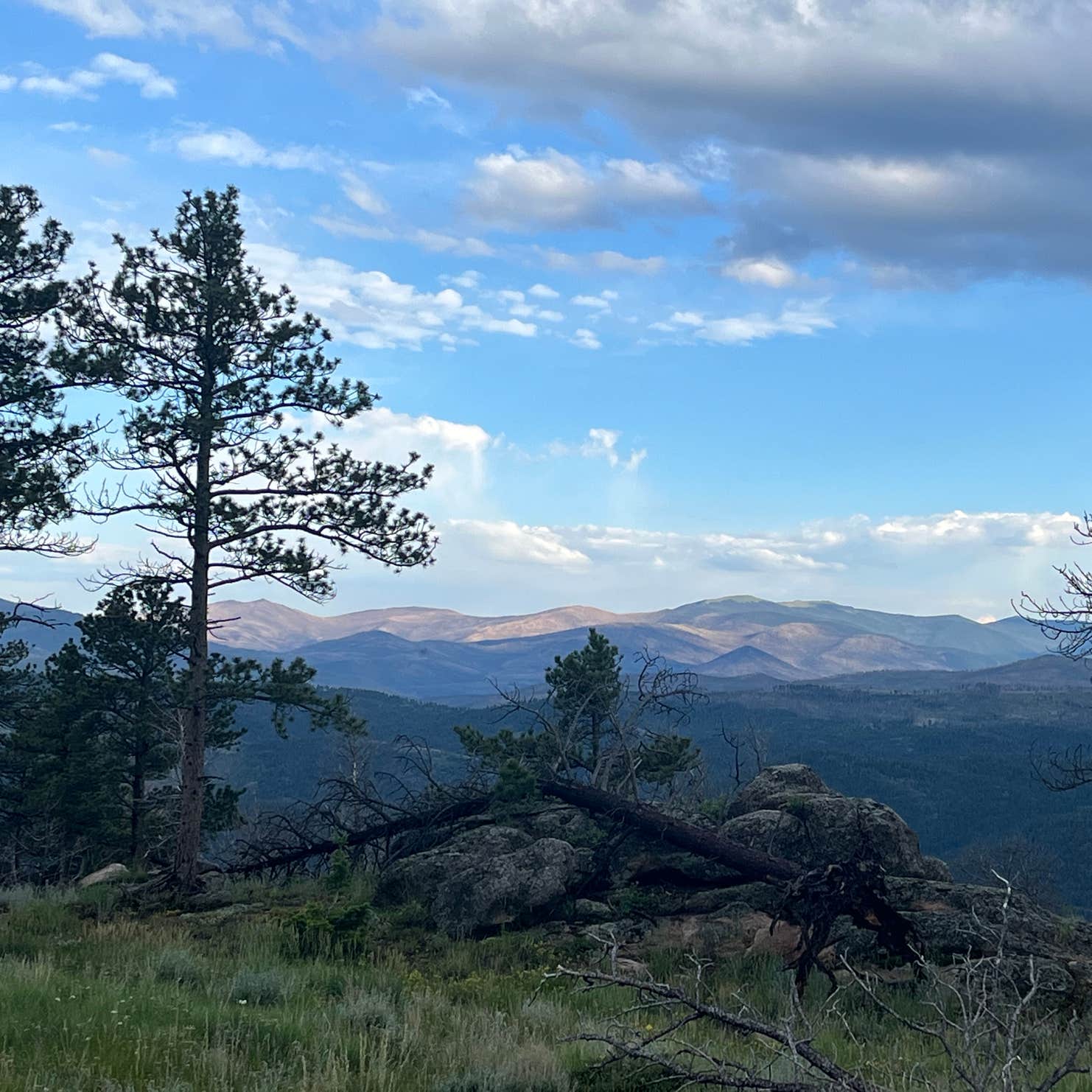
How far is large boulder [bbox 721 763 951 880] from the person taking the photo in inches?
562

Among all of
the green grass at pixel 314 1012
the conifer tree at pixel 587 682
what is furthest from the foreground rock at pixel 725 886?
the conifer tree at pixel 587 682

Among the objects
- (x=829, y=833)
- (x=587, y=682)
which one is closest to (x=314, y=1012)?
(x=829, y=833)

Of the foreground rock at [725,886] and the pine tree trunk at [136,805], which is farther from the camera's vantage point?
the pine tree trunk at [136,805]

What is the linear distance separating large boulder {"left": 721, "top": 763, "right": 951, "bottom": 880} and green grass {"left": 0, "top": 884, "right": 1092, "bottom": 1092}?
3401 millimetres

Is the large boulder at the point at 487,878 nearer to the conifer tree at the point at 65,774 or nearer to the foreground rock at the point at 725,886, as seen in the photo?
the foreground rock at the point at 725,886

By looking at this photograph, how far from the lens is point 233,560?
1806 cm

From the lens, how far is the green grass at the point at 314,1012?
6.21 metres

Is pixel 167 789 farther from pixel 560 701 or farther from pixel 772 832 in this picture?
pixel 772 832

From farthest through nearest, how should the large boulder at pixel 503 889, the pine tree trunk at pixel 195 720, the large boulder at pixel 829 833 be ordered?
the pine tree trunk at pixel 195 720 → the large boulder at pixel 829 833 → the large boulder at pixel 503 889

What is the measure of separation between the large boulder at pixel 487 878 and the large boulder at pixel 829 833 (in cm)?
263

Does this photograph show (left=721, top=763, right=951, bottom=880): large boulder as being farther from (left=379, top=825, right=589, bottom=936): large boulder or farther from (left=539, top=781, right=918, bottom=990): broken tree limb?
(left=379, top=825, right=589, bottom=936): large boulder

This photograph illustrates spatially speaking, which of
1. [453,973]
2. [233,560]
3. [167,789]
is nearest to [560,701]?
[167,789]

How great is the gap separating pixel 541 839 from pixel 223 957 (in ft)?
16.4

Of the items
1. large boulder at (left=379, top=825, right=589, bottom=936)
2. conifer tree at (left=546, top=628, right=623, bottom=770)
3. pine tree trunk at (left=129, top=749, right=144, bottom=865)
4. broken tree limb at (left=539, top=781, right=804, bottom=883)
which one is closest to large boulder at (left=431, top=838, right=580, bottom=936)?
Answer: large boulder at (left=379, top=825, right=589, bottom=936)
